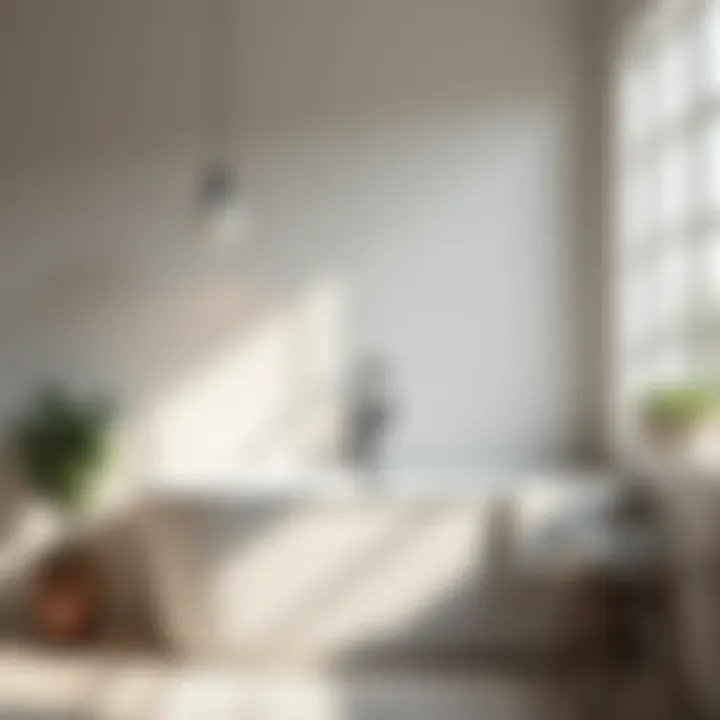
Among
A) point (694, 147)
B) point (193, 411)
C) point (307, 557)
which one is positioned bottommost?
point (307, 557)

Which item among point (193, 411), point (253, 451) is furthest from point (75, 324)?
Result: point (253, 451)

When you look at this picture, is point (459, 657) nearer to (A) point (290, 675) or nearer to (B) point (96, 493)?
(A) point (290, 675)

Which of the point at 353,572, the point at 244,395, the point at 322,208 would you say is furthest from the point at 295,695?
the point at 322,208

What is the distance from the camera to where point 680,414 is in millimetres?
3250

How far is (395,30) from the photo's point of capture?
3914mm

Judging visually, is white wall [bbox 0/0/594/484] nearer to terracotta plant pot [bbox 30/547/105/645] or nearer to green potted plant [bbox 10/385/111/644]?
green potted plant [bbox 10/385/111/644]

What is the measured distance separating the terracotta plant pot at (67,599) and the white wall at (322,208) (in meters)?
0.49

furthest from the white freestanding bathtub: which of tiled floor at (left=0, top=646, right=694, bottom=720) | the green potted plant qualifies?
the green potted plant

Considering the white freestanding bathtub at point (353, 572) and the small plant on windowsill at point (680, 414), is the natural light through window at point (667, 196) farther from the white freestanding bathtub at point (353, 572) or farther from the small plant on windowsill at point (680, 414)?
the white freestanding bathtub at point (353, 572)

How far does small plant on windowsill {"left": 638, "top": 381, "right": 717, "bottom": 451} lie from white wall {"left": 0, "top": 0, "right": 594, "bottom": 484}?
0.61 metres

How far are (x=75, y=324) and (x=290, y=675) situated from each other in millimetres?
1382

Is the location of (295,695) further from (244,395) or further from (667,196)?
(667,196)

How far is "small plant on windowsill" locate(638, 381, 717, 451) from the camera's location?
128 inches

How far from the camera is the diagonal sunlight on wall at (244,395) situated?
153 inches
